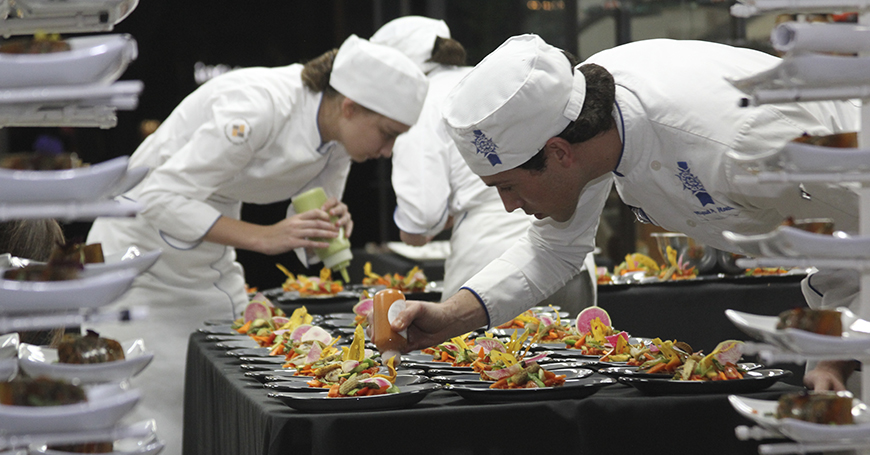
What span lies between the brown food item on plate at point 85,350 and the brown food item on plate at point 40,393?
0.07 metres

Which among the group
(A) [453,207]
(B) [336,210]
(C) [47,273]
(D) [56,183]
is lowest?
(A) [453,207]

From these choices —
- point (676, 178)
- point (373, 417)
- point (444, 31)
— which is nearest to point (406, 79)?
point (444, 31)

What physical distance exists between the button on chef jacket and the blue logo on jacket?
1.34 meters

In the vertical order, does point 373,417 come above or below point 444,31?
below

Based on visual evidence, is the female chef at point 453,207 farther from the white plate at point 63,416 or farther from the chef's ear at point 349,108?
the white plate at point 63,416

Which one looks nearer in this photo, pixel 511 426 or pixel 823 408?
pixel 823 408

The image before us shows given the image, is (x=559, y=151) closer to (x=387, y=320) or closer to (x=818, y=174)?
(x=387, y=320)

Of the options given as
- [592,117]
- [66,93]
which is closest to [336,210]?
[592,117]

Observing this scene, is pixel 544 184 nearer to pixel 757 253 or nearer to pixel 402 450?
pixel 402 450

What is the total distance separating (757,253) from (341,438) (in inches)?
Answer: 27.0

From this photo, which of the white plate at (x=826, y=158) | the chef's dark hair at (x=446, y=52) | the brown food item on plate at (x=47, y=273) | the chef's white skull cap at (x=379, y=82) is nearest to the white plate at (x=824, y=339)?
the white plate at (x=826, y=158)

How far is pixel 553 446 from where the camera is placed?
4.72 ft

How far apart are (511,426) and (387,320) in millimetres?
376

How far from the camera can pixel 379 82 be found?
8.16 feet
